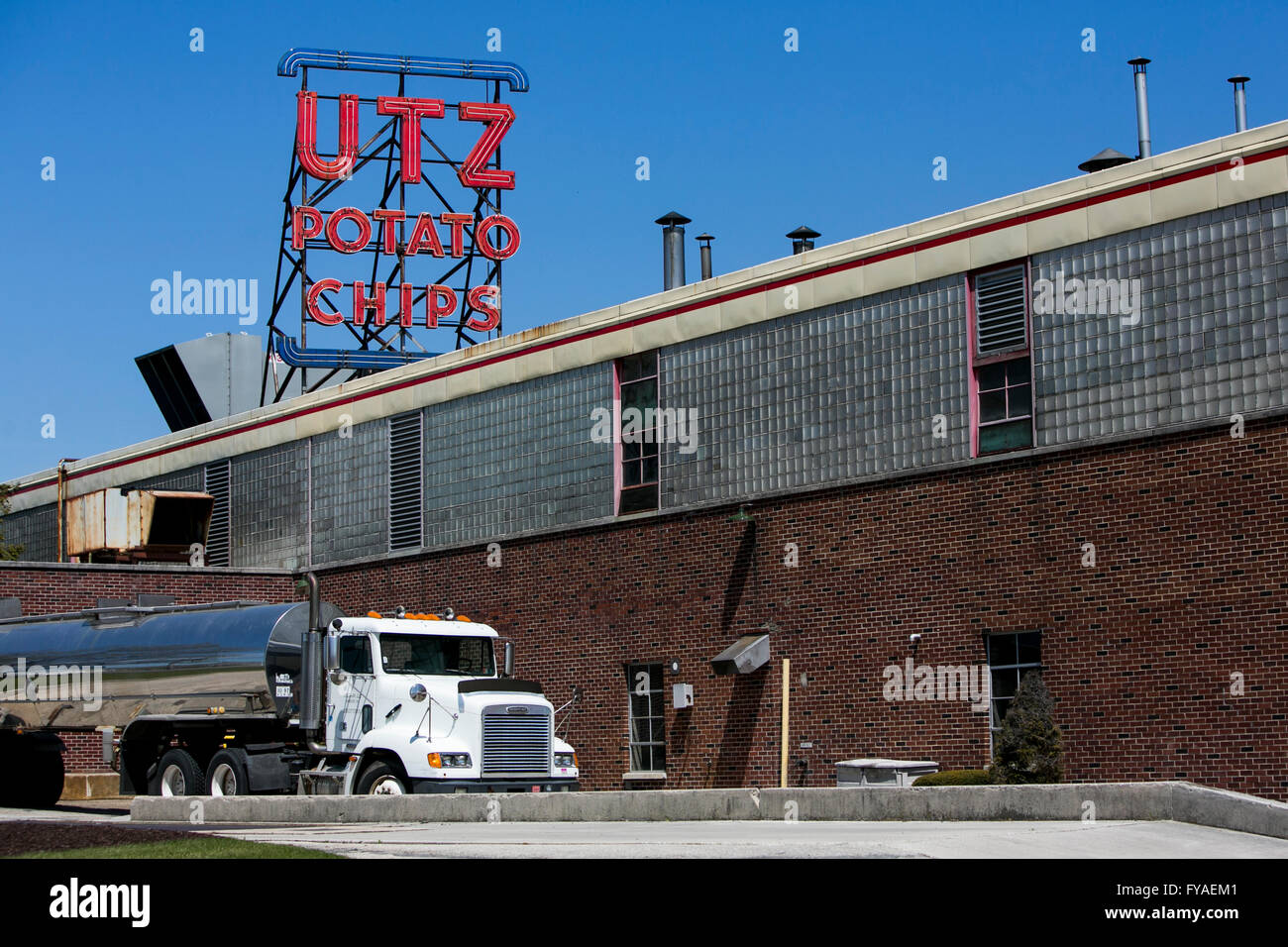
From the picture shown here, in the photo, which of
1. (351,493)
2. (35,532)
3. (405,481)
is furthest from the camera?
(35,532)

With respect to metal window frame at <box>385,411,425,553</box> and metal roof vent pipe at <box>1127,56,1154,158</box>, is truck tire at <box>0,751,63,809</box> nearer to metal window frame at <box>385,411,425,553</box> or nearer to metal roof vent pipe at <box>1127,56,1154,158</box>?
metal window frame at <box>385,411,425,553</box>

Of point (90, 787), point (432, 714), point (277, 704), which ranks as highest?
point (277, 704)

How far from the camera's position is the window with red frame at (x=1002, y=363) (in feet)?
78.4

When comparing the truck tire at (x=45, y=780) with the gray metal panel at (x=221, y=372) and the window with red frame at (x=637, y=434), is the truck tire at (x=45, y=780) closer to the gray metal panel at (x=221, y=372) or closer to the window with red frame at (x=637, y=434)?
the window with red frame at (x=637, y=434)

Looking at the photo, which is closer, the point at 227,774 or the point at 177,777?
the point at 227,774

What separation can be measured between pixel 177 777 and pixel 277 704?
2809mm

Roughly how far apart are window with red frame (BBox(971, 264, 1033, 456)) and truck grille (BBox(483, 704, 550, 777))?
25.2 feet

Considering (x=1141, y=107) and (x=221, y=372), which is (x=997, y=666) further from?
(x=221, y=372)

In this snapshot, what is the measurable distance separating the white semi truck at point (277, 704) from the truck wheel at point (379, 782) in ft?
0.08

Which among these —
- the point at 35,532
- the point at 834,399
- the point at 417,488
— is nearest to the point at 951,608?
the point at 834,399

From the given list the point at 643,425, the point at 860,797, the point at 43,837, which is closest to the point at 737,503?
the point at 643,425

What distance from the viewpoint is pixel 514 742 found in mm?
23656

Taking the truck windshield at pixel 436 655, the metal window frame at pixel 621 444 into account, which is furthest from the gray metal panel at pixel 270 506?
the truck windshield at pixel 436 655
